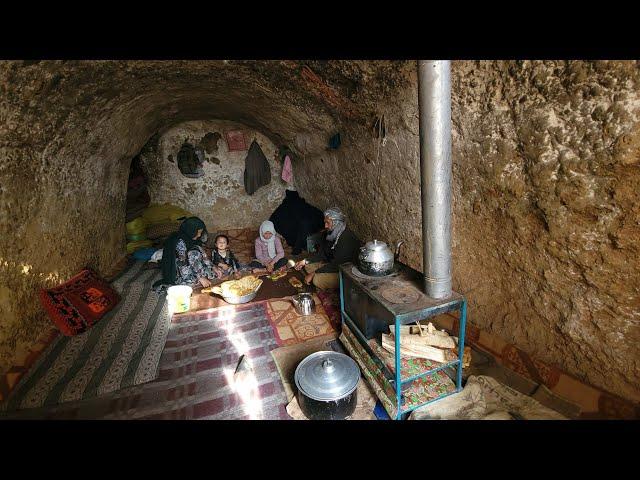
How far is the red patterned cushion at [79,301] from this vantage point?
3.75 m

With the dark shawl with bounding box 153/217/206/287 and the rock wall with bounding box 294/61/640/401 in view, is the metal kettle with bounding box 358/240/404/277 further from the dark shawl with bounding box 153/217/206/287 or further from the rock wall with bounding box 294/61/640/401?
the dark shawl with bounding box 153/217/206/287

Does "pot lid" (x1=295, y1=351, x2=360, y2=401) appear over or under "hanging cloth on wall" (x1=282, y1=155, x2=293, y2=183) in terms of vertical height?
under

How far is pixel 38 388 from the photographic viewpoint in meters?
2.95

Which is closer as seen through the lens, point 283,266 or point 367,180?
point 367,180

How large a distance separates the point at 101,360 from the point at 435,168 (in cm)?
389

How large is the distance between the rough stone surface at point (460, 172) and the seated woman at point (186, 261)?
1201mm

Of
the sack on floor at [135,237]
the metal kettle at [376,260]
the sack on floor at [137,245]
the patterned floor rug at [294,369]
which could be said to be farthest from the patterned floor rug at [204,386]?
the sack on floor at [135,237]

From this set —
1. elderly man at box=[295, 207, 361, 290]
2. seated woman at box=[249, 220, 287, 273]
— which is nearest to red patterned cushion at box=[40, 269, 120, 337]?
seated woman at box=[249, 220, 287, 273]

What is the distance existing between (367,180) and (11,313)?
437cm

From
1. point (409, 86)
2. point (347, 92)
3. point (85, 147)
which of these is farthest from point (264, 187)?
point (409, 86)

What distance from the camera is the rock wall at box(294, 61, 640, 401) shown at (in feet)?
6.06

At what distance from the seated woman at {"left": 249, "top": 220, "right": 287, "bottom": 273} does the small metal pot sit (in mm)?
3078

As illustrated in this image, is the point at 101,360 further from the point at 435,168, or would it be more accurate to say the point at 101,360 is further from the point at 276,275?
the point at 435,168

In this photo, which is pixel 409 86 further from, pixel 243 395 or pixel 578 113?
pixel 243 395
